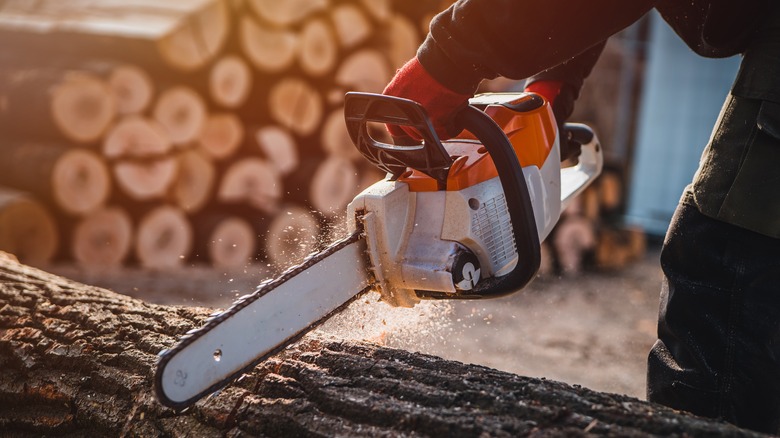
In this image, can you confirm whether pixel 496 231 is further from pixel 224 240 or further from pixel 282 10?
pixel 282 10

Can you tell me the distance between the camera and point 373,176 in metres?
5.33

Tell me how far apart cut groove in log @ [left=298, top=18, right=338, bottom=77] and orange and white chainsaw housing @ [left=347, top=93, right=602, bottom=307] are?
3440 mm

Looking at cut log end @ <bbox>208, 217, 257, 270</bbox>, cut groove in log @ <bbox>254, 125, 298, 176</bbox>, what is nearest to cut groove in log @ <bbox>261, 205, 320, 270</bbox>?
cut log end @ <bbox>208, 217, 257, 270</bbox>

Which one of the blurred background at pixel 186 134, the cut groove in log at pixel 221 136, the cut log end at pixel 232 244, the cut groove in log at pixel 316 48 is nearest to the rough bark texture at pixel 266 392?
the blurred background at pixel 186 134

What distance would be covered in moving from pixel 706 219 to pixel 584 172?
72 centimetres

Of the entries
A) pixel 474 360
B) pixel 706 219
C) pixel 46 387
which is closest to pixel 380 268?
pixel 706 219

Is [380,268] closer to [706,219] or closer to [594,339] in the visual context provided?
[706,219]

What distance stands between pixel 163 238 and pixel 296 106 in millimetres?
1271

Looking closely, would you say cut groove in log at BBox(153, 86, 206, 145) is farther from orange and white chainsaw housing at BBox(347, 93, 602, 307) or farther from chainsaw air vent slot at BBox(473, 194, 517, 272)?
chainsaw air vent slot at BBox(473, 194, 517, 272)

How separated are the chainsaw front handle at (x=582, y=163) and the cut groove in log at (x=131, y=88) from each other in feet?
10.6

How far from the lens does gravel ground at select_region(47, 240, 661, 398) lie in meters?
3.65

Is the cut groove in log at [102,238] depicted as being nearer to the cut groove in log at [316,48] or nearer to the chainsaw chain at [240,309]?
the cut groove in log at [316,48]

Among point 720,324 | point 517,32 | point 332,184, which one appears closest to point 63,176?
point 332,184

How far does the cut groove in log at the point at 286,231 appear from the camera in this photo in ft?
16.6
